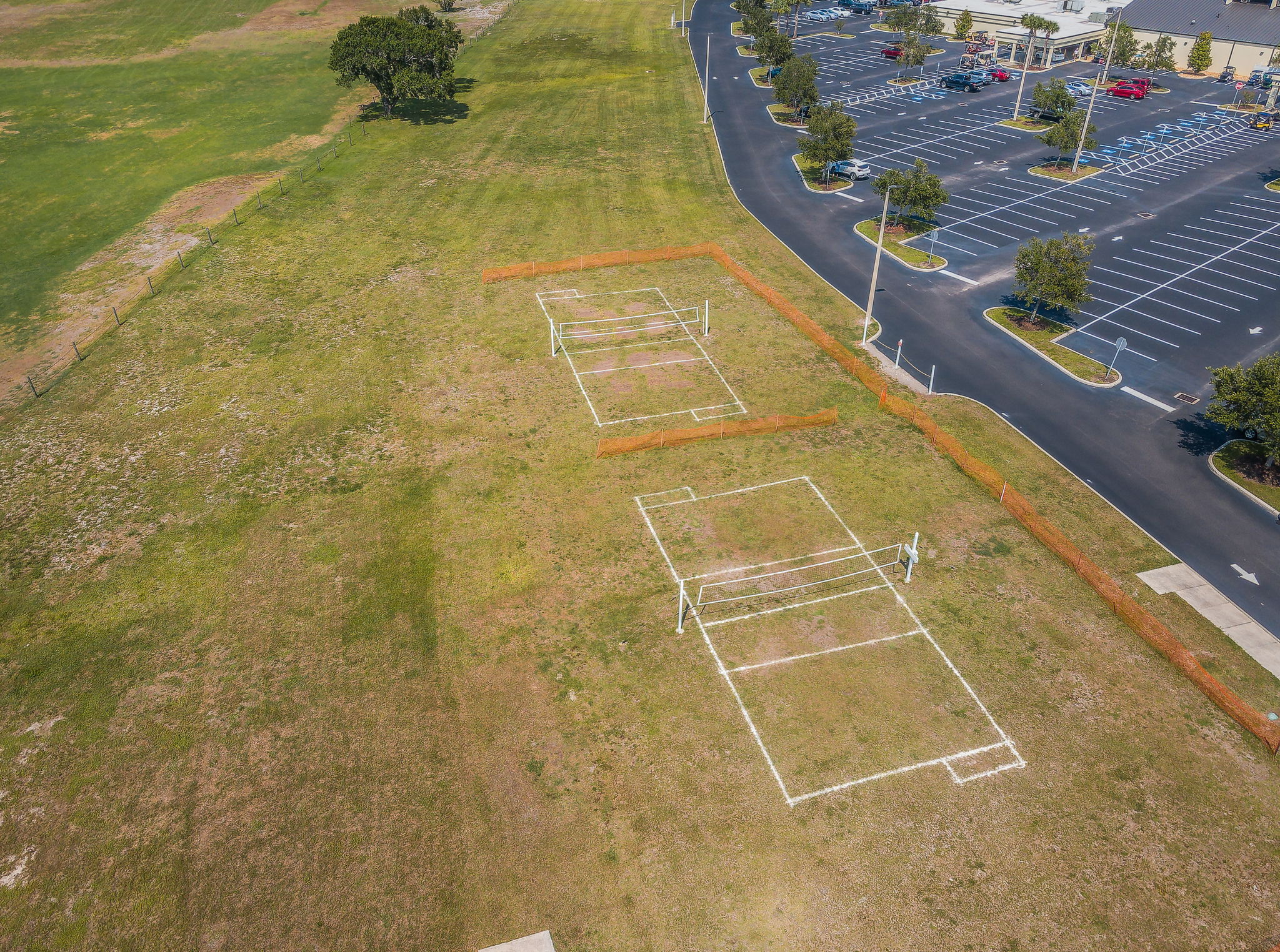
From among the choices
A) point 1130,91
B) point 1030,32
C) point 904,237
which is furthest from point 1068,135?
point 1030,32

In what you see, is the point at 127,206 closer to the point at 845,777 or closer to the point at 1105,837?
the point at 845,777

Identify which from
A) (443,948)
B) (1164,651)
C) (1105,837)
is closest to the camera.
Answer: (443,948)

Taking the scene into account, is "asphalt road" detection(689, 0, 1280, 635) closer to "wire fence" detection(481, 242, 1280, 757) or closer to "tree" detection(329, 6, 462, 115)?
"wire fence" detection(481, 242, 1280, 757)

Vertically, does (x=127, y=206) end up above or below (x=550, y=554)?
above

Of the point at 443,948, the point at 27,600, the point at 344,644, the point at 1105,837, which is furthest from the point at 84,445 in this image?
the point at 1105,837

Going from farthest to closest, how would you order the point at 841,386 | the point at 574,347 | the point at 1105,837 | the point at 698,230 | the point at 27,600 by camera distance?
the point at 698,230
the point at 574,347
the point at 841,386
the point at 27,600
the point at 1105,837

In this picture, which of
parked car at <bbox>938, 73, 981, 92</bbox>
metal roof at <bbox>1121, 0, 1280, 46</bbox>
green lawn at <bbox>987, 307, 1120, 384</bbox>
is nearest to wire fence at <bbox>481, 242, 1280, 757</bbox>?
green lawn at <bbox>987, 307, 1120, 384</bbox>

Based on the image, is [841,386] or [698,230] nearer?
[841,386]
